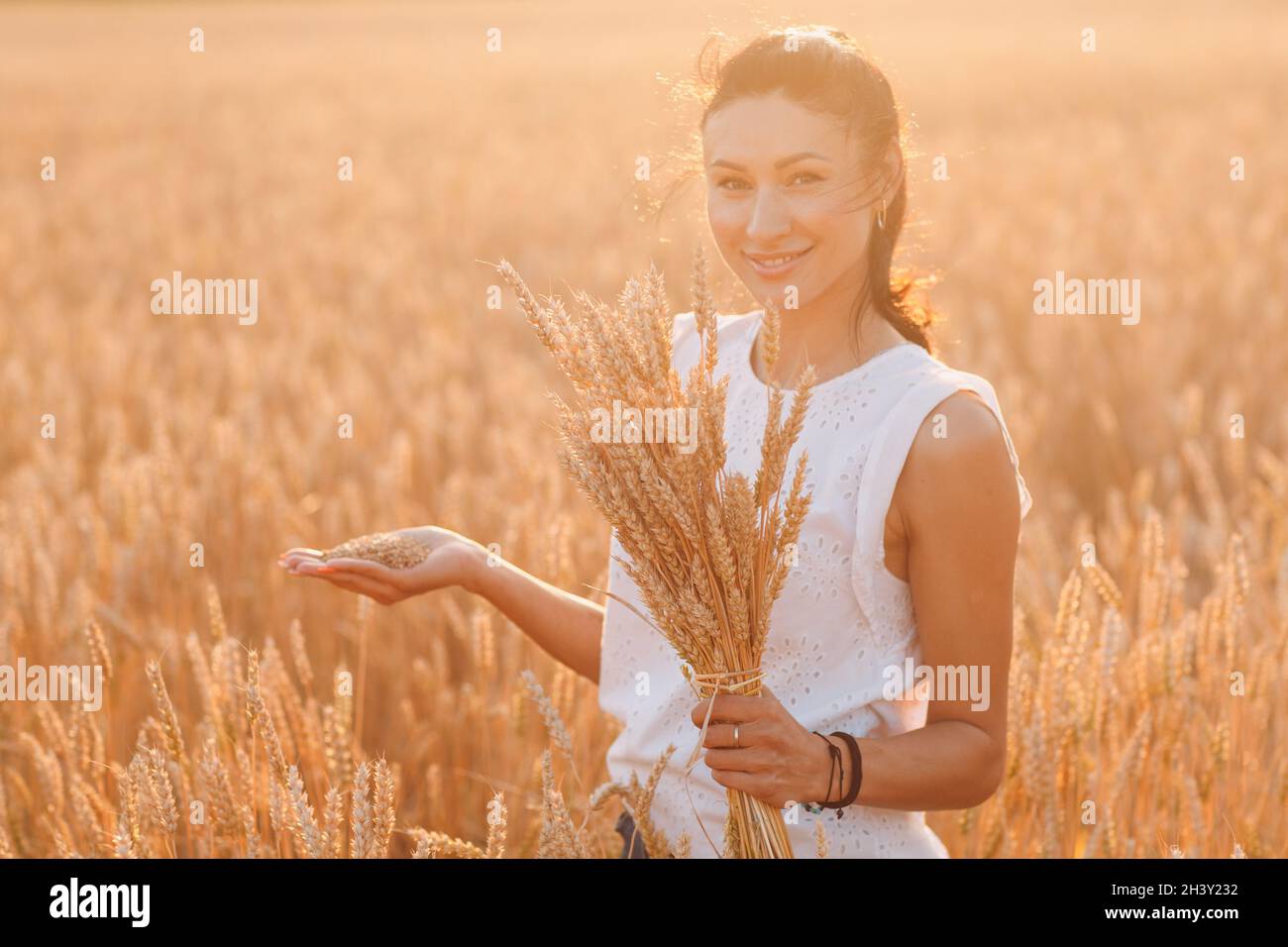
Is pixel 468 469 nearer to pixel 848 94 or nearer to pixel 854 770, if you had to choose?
pixel 848 94

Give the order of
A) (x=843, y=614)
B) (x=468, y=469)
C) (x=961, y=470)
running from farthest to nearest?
(x=468, y=469) → (x=843, y=614) → (x=961, y=470)

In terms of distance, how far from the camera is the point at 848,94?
1544mm

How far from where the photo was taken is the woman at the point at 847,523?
1.43m

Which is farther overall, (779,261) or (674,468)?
(779,261)

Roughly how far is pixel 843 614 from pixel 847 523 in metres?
0.11

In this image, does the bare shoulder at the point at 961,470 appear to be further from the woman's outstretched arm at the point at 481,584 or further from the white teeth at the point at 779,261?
the woman's outstretched arm at the point at 481,584

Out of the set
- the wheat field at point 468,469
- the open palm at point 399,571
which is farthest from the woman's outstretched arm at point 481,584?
the wheat field at point 468,469

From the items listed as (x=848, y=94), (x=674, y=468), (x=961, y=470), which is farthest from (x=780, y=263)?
(x=674, y=468)

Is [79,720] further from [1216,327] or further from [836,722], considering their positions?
[1216,327]

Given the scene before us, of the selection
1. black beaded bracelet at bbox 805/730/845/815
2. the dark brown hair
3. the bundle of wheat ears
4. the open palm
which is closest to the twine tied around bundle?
the bundle of wheat ears

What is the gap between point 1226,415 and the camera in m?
3.64

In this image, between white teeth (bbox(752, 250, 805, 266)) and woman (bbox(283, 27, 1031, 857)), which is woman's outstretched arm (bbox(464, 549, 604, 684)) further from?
white teeth (bbox(752, 250, 805, 266))
